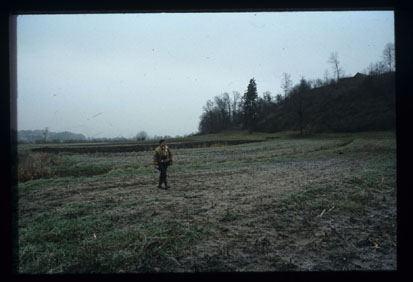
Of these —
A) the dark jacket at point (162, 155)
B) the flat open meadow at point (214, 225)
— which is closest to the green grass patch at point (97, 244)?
the flat open meadow at point (214, 225)

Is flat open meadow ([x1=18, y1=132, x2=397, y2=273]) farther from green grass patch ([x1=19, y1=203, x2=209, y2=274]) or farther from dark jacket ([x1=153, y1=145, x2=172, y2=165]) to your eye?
dark jacket ([x1=153, y1=145, x2=172, y2=165])

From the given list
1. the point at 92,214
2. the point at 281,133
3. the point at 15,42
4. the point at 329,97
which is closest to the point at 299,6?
the point at 15,42

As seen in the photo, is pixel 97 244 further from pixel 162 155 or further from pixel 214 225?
pixel 162 155

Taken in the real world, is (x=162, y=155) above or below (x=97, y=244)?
above

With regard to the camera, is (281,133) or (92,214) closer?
(92,214)

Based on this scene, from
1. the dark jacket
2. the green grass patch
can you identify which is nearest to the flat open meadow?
the green grass patch

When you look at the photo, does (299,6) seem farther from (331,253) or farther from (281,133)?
(281,133)

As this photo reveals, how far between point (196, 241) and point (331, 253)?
2.41 meters

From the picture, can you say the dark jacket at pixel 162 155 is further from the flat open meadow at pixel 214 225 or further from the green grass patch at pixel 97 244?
the green grass patch at pixel 97 244

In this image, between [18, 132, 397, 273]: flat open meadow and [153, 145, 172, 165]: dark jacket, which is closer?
[18, 132, 397, 273]: flat open meadow

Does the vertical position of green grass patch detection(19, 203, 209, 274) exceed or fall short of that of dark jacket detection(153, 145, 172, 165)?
it falls short

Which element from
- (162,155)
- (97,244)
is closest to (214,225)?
(97,244)

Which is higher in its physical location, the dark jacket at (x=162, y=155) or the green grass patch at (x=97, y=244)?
the dark jacket at (x=162, y=155)

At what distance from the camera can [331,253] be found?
381 centimetres
